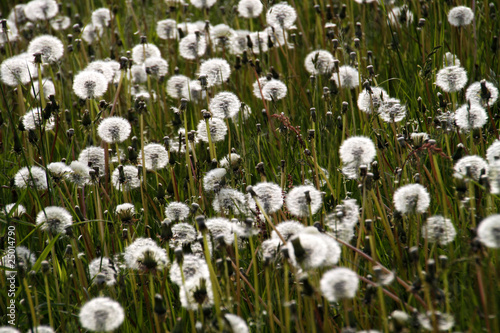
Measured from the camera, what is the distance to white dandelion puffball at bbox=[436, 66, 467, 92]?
2705 mm

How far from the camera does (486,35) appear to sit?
3713 millimetres

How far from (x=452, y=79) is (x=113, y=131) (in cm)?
177

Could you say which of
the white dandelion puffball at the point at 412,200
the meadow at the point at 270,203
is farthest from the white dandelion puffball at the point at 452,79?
the white dandelion puffball at the point at 412,200

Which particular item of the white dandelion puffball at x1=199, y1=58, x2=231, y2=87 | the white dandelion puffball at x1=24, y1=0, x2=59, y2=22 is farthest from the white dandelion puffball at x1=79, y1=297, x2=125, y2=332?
the white dandelion puffball at x1=24, y1=0, x2=59, y2=22

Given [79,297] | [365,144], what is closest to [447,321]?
[365,144]

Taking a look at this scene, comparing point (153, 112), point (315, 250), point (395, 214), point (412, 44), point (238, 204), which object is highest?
point (412, 44)

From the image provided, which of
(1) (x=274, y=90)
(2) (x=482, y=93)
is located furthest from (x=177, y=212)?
(2) (x=482, y=93)

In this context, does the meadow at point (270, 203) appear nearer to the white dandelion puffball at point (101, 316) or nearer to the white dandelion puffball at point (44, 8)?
the white dandelion puffball at point (101, 316)

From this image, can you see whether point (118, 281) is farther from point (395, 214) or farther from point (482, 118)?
point (482, 118)

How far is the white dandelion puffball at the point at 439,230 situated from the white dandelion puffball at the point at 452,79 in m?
1.13

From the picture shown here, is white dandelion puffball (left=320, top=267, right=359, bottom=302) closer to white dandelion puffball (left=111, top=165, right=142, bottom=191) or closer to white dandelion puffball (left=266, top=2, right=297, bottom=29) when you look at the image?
white dandelion puffball (left=111, top=165, right=142, bottom=191)

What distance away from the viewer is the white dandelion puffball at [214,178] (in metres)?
2.35

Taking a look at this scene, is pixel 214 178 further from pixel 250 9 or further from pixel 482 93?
pixel 250 9

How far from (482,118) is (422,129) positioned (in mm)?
697
